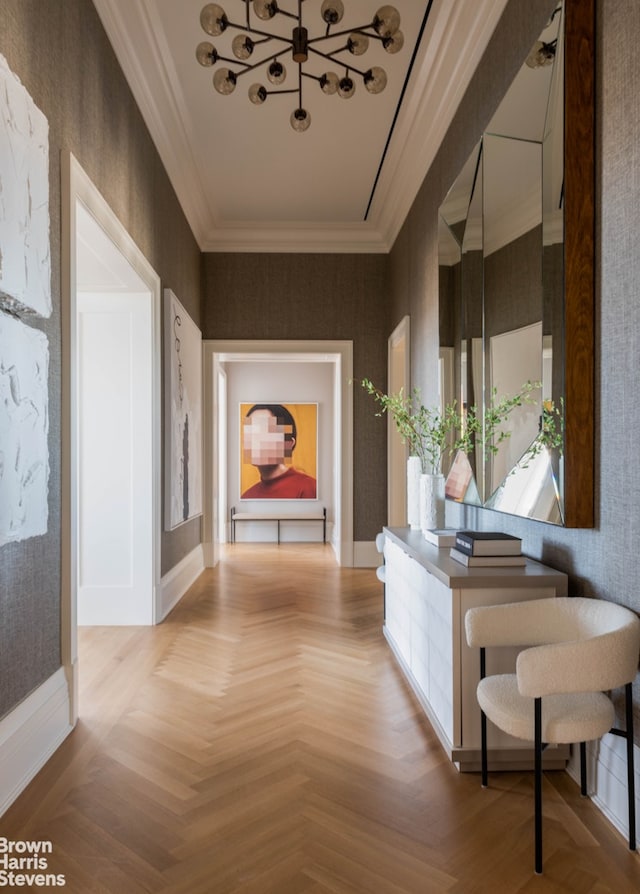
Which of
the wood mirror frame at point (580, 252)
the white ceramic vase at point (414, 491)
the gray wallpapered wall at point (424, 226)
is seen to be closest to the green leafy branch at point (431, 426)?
the white ceramic vase at point (414, 491)

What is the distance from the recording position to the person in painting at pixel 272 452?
8953 mm

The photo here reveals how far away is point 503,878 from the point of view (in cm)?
172

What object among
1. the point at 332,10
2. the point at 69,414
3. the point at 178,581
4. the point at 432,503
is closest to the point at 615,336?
the point at 432,503

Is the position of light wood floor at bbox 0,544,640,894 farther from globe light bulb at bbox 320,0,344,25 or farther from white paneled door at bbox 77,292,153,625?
globe light bulb at bbox 320,0,344,25

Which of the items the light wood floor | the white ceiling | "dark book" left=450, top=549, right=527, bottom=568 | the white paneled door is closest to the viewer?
the light wood floor

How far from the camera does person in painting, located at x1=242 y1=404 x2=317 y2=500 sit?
895 cm

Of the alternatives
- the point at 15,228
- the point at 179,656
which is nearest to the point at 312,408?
the point at 179,656

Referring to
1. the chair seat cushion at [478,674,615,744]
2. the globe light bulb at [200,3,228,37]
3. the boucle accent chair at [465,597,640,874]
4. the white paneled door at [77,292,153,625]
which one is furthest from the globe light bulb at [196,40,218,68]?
the chair seat cushion at [478,674,615,744]

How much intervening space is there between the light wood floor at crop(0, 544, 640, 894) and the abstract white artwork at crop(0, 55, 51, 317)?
66.7 inches

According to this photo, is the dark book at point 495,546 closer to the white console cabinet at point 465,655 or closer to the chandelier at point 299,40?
the white console cabinet at point 465,655

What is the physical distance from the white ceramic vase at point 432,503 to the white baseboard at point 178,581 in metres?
2.07

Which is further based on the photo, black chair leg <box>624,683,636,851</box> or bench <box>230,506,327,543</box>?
bench <box>230,506,327,543</box>

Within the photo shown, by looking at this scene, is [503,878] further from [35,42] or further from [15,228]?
[35,42]

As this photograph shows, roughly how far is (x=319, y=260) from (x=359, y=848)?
5784mm
